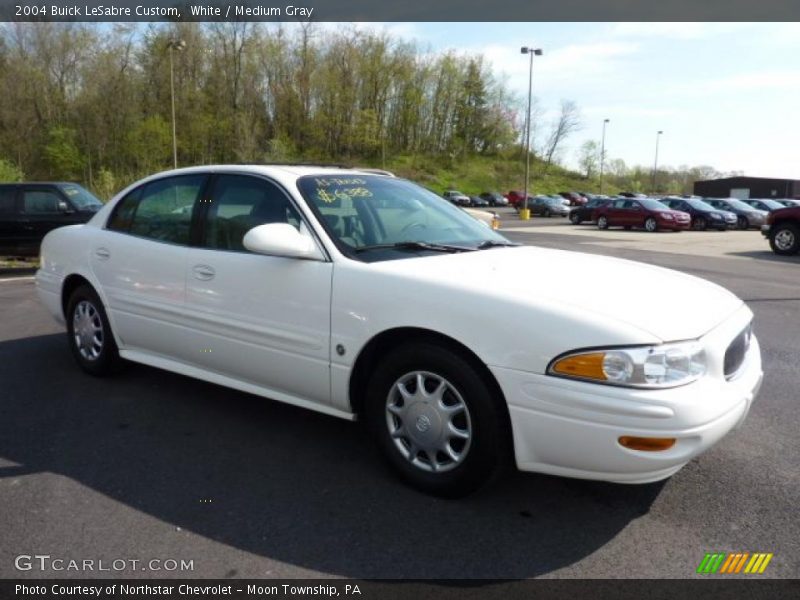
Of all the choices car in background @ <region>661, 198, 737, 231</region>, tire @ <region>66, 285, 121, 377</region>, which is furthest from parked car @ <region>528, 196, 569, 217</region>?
tire @ <region>66, 285, 121, 377</region>

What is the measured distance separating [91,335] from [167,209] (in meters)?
1.23

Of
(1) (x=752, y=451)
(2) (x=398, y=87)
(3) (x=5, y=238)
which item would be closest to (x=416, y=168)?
(2) (x=398, y=87)

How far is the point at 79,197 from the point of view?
1220cm

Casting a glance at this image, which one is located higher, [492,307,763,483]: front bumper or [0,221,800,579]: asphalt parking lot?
[492,307,763,483]: front bumper

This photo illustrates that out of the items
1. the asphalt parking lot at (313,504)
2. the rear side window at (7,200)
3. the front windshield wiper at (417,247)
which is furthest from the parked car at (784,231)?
the rear side window at (7,200)

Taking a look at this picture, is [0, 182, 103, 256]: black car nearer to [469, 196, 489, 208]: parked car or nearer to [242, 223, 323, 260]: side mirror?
[242, 223, 323, 260]: side mirror

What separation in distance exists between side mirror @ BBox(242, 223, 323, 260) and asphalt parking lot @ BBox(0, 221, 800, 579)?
3.69ft

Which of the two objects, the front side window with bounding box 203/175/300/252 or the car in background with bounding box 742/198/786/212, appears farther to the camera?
the car in background with bounding box 742/198/786/212

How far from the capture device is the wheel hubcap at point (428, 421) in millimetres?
2926

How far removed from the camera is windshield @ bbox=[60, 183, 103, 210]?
12000mm

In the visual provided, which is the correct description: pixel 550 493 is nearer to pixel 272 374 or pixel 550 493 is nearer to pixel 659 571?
pixel 659 571

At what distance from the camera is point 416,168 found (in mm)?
85562

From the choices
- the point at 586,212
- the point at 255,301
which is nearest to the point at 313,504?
the point at 255,301

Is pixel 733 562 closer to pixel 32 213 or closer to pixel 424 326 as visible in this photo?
pixel 424 326
